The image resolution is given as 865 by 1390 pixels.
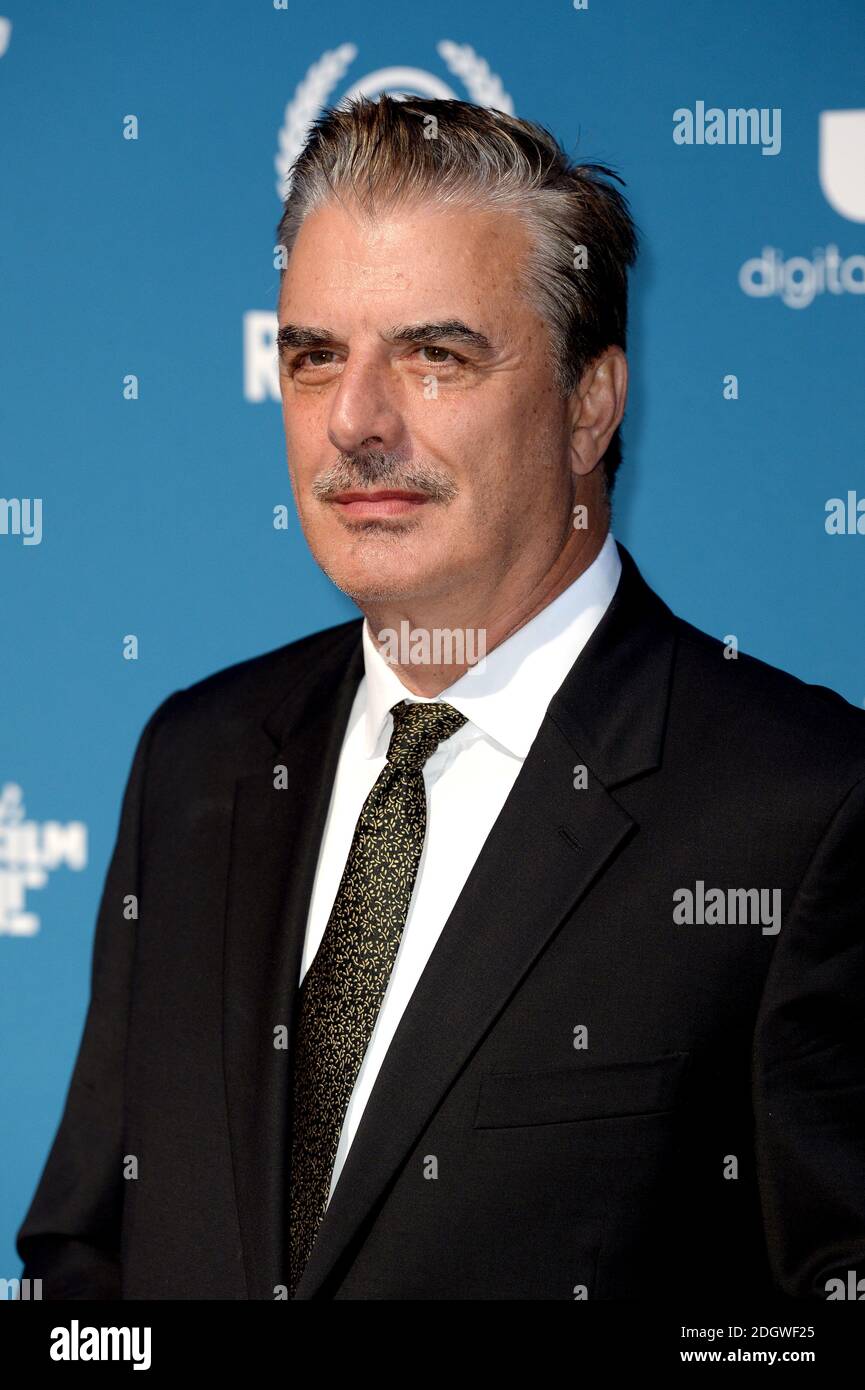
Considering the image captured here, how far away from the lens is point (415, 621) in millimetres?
1939

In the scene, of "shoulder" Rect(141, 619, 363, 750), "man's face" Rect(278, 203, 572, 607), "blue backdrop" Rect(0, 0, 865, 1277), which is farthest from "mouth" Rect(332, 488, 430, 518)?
"blue backdrop" Rect(0, 0, 865, 1277)

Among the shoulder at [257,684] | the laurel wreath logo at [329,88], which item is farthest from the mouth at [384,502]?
the laurel wreath logo at [329,88]

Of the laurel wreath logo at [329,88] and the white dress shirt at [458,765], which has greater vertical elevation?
the laurel wreath logo at [329,88]

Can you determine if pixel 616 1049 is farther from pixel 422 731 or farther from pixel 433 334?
pixel 433 334

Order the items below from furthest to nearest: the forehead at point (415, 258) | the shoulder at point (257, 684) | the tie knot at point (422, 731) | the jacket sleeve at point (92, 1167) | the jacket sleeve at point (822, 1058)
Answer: the shoulder at point (257, 684)
the jacket sleeve at point (92, 1167)
the tie knot at point (422, 731)
the forehead at point (415, 258)
the jacket sleeve at point (822, 1058)

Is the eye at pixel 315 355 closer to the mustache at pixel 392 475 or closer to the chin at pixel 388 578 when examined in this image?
the mustache at pixel 392 475

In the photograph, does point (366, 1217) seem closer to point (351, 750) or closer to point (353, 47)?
point (351, 750)

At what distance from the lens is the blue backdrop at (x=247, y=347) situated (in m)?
2.29

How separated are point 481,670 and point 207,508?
0.79 metres

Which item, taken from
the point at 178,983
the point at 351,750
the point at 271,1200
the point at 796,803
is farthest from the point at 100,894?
the point at 796,803

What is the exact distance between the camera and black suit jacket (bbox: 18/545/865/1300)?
173 cm

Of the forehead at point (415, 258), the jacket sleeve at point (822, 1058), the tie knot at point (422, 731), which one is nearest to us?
the jacket sleeve at point (822, 1058)

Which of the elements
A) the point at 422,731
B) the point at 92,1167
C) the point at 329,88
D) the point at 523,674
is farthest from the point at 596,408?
the point at 92,1167

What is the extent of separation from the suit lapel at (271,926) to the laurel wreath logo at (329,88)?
2.75 feet
